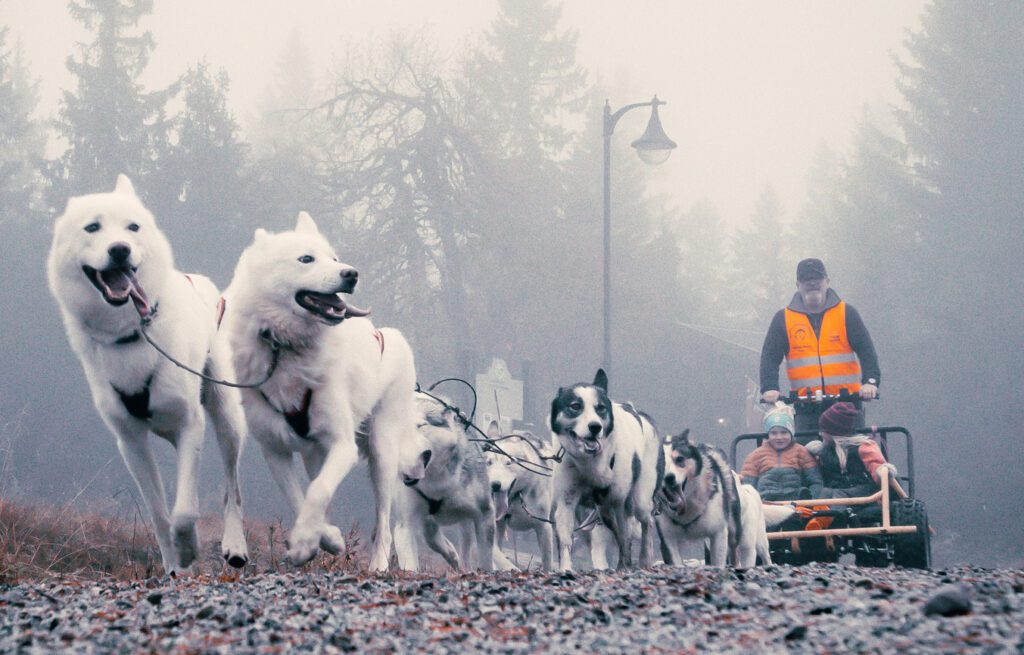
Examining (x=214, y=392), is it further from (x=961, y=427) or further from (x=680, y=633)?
(x=961, y=427)

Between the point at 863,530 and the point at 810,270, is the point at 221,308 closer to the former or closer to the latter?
the point at 863,530

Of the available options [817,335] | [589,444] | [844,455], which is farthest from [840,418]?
[589,444]

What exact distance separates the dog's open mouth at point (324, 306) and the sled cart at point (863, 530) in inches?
175

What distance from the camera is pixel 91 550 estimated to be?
1011cm

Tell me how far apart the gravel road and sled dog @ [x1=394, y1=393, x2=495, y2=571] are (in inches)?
140

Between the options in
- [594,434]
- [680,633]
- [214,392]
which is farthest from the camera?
[594,434]

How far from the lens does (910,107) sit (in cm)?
4366

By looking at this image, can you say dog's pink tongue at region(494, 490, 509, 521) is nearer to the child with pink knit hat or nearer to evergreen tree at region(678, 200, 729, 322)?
the child with pink knit hat

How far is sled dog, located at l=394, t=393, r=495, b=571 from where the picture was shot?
8.82 meters

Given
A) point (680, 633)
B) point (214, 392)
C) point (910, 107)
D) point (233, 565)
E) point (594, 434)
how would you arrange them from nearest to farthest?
point (680, 633) < point (233, 565) < point (214, 392) < point (594, 434) < point (910, 107)

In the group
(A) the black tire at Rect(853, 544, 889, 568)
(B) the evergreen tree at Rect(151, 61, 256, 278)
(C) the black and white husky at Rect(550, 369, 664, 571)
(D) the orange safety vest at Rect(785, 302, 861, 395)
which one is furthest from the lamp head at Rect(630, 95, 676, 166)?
(B) the evergreen tree at Rect(151, 61, 256, 278)

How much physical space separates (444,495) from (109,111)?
2957 cm

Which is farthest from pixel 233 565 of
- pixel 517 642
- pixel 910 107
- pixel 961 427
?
pixel 910 107

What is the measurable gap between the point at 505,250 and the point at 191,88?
10.8 m
